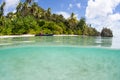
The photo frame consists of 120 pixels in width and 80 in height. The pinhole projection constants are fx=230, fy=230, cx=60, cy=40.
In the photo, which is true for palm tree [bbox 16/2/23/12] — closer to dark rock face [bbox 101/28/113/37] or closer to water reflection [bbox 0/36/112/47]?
water reflection [bbox 0/36/112/47]

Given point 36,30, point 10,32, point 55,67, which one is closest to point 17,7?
point 36,30

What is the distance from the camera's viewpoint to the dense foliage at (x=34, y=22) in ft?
149

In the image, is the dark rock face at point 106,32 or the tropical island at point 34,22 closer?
the tropical island at point 34,22

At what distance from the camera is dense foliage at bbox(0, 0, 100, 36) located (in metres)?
45.4

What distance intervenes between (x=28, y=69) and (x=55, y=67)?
1.18 m

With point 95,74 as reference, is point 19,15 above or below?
above

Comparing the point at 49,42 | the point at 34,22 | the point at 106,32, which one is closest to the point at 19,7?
the point at 34,22

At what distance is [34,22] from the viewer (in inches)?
2082

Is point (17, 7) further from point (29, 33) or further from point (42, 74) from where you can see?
point (42, 74)

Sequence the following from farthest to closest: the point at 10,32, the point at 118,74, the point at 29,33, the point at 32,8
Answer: the point at 32,8, the point at 29,33, the point at 10,32, the point at 118,74

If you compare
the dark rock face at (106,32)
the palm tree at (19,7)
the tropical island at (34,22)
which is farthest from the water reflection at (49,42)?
the dark rock face at (106,32)

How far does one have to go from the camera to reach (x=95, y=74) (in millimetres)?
8297

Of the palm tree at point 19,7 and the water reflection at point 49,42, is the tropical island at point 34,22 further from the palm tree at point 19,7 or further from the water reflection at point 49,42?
the water reflection at point 49,42

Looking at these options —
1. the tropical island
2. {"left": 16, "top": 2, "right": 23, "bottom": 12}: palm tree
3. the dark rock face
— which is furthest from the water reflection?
the dark rock face
